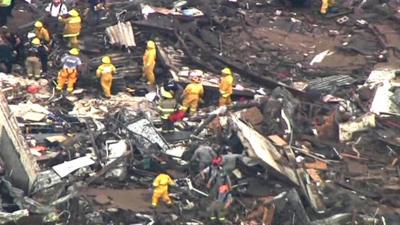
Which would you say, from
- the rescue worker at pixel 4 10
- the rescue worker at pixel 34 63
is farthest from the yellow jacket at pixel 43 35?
the rescue worker at pixel 4 10

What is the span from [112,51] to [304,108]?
6.20 m

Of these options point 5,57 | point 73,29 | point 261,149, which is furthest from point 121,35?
point 261,149

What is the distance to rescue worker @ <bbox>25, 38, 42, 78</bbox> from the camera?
76.6 ft

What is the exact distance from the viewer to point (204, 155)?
18469 mm

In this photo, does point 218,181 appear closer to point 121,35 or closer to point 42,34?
point 121,35

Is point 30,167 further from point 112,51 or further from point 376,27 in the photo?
point 376,27

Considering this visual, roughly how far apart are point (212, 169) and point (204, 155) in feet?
1.61

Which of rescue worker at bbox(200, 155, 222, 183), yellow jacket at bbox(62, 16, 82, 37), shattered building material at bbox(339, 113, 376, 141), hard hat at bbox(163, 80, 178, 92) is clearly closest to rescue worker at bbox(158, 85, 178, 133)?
hard hat at bbox(163, 80, 178, 92)

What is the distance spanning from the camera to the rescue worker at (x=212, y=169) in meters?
18.0

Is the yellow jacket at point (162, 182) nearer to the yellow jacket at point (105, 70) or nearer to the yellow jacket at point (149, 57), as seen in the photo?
the yellow jacket at point (105, 70)

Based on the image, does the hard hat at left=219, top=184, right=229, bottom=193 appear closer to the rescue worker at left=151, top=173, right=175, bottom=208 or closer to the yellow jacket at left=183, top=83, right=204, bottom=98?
the rescue worker at left=151, top=173, right=175, bottom=208

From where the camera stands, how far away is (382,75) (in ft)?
79.3

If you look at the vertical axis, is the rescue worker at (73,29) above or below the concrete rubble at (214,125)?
above

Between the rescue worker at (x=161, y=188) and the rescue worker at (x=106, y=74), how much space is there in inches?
217
